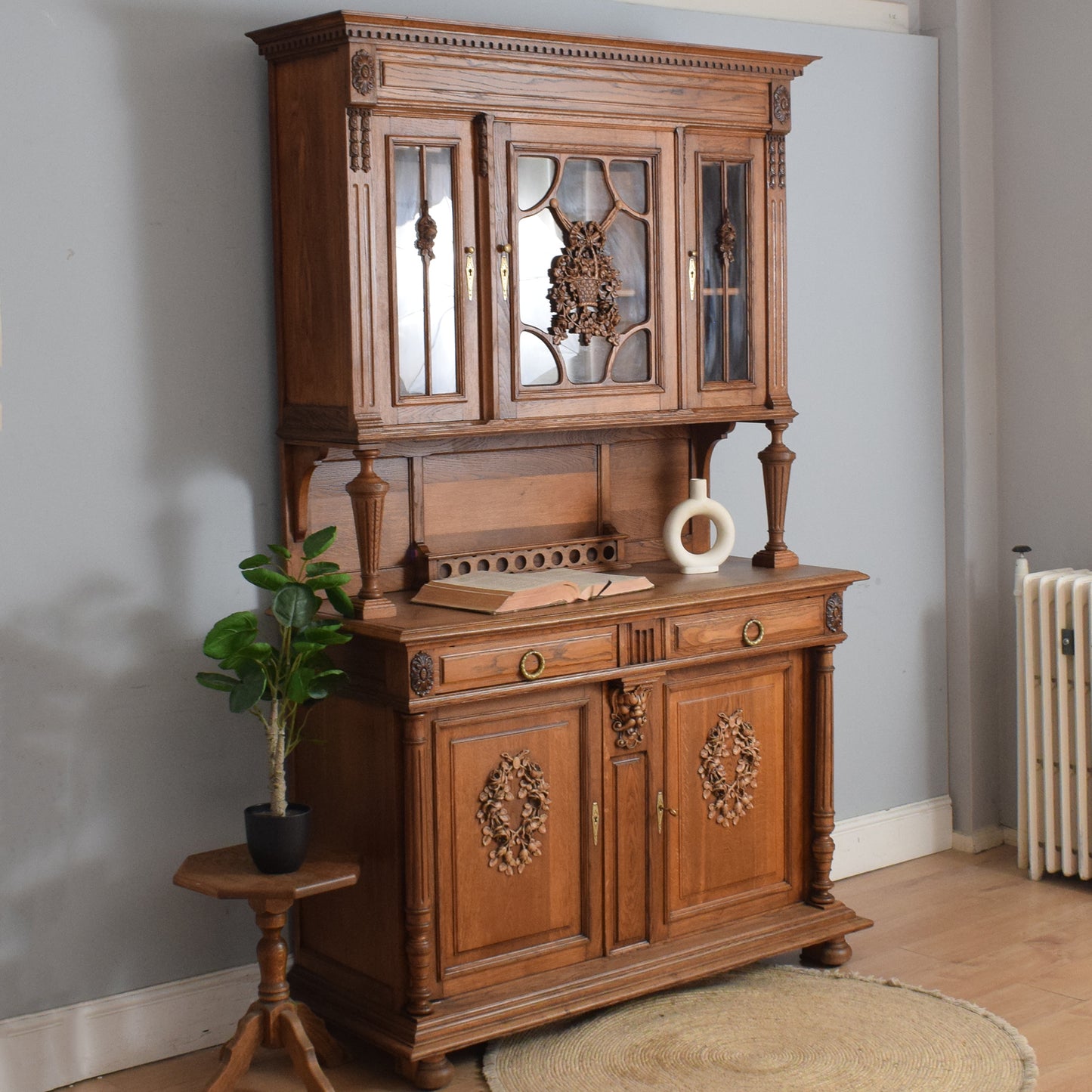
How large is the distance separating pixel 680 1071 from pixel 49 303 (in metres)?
2.03

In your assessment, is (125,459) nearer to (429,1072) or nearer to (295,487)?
(295,487)

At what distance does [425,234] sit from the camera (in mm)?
3117

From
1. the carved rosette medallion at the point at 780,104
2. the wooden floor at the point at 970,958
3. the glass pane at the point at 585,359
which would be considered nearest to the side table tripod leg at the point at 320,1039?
the wooden floor at the point at 970,958

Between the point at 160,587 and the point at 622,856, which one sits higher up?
the point at 160,587

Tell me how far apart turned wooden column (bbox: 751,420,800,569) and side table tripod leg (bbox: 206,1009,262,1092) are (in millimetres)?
1636

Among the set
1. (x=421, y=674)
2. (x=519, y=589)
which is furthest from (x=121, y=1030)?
(x=519, y=589)

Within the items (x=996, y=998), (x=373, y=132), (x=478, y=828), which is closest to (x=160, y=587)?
(x=478, y=828)

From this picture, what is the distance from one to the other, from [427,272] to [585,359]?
0.45 m

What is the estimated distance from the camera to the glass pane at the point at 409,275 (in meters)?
3.09

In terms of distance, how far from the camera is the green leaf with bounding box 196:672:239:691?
117 inches

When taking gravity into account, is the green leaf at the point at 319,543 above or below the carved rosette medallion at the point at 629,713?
above

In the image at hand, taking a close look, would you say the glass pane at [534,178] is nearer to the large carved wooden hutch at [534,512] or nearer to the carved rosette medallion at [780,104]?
→ the large carved wooden hutch at [534,512]

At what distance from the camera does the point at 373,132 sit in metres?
3.04

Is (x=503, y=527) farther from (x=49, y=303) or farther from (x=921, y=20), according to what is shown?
(x=921, y=20)
